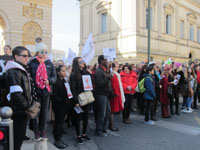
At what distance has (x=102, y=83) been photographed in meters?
5.28

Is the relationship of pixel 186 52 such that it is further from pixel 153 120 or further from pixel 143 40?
pixel 153 120

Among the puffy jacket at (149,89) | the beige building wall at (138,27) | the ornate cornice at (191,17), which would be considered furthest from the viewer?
the ornate cornice at (191,17)

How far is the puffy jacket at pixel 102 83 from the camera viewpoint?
5.30 metres

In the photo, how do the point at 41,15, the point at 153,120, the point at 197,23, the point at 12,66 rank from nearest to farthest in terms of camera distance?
1. the point at 12,66
2. the point at 153,120
3. the point at 41,15
4. the point at 197,23

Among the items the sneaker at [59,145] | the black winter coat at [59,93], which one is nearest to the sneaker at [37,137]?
the sneaker at [59,145]

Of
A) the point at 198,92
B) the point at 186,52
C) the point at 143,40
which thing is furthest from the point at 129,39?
the point at 198,92

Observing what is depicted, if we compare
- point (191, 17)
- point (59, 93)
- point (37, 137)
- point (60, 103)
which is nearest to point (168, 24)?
→ point (191, 17)

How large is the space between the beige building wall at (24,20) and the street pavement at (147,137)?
13.3 m

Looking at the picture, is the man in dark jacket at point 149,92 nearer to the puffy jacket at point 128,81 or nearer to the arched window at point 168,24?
the puffy jacket at point 128,81

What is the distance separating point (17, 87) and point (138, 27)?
22.3m

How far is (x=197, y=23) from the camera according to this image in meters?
35.2

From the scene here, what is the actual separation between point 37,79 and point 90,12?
27.7 metres

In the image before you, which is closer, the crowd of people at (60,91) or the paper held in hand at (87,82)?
the crowd of people at (60,91)

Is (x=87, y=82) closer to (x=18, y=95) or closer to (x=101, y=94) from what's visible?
(x=101, y=94)
